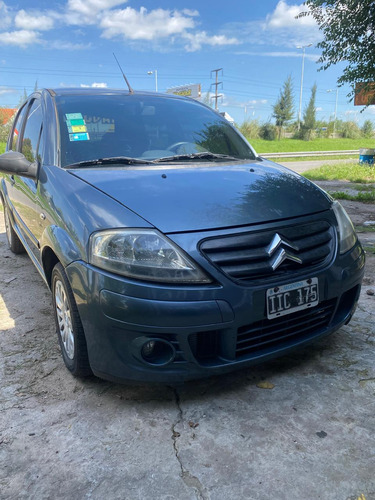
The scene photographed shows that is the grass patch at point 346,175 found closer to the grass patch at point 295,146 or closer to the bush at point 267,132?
the grass patch at point 295,146

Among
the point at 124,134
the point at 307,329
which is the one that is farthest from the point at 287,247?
the point at 124,134

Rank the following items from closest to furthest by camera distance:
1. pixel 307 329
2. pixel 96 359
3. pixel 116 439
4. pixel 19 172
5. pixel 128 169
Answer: pixel 116 439 → pixel 96 359 → pixel 307 329 → pixel 128 169 → pixel 19 172

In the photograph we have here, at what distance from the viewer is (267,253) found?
1.94m

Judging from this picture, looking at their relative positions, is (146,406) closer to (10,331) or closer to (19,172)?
(10,331)

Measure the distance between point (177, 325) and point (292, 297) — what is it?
0.59m

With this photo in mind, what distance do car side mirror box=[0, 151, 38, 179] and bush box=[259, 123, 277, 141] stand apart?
44.9 m

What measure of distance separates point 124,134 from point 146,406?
70.5 inches

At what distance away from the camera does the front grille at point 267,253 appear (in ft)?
6.13

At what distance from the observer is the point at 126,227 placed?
74.3 inches

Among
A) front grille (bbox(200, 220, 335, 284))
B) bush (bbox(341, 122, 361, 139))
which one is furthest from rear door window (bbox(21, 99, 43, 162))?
bush (bbox(341, 122, 361, 139))

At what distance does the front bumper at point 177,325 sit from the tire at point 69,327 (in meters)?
0.11

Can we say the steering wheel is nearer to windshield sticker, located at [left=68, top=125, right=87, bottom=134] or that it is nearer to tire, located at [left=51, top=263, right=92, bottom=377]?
windshield sticker, located at [left=68, top=125, right=87, bottom=134]

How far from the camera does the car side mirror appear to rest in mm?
2715

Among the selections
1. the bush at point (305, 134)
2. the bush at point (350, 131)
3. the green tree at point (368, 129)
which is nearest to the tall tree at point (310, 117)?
the bush at point (305, 134)
